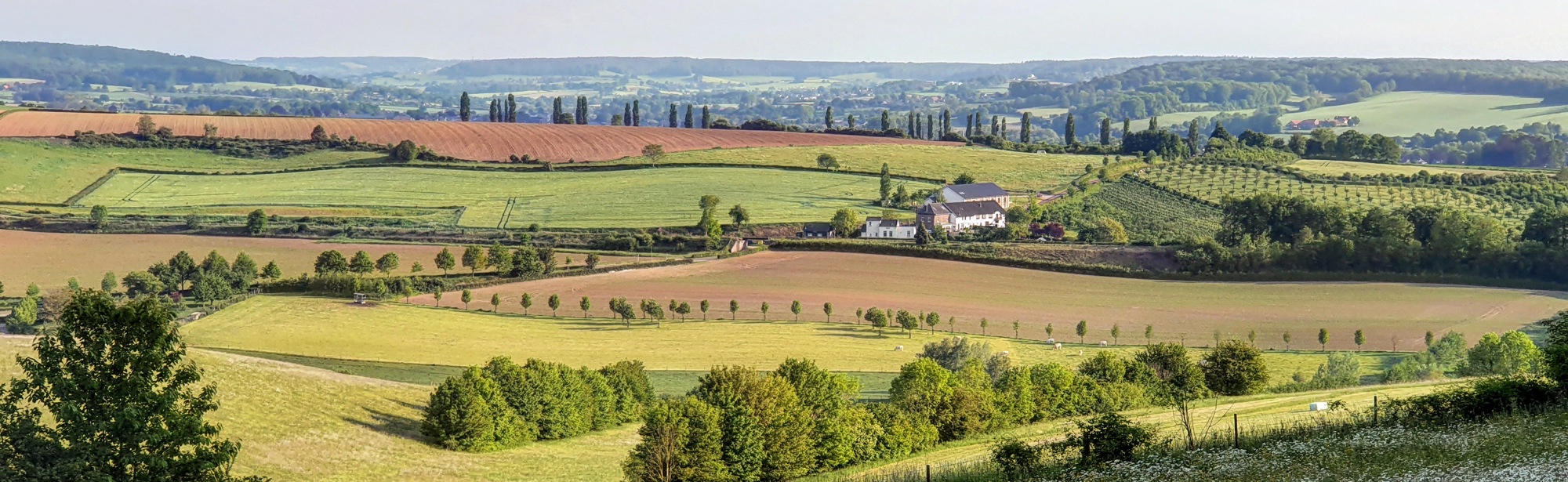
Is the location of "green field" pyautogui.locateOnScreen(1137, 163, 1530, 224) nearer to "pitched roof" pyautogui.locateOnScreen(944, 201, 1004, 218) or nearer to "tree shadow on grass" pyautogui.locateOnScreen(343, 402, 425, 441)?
"pitched roof" pyautogui.locateOnScreen(944, 201, 1004, 218)

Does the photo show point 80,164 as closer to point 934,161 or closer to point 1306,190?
point 934,161

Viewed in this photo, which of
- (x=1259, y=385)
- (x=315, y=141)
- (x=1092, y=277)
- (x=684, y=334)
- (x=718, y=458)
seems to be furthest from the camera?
(x=315, y=141)

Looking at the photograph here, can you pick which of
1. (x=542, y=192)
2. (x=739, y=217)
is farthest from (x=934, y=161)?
(x=542, y=192)

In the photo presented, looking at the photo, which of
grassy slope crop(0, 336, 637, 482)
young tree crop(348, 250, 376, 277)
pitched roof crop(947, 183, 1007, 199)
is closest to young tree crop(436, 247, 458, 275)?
young tree crop(348, 250, 376, 277)

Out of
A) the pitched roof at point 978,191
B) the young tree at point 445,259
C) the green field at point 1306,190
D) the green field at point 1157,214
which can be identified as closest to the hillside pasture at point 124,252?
the young tree at point 445,259

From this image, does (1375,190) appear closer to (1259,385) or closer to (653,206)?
(653,206)

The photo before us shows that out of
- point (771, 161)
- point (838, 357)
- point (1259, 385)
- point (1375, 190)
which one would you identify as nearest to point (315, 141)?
point (771, 161)

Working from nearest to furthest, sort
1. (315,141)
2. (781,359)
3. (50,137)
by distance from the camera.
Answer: (781,359) → (50,137) → (315,141)
